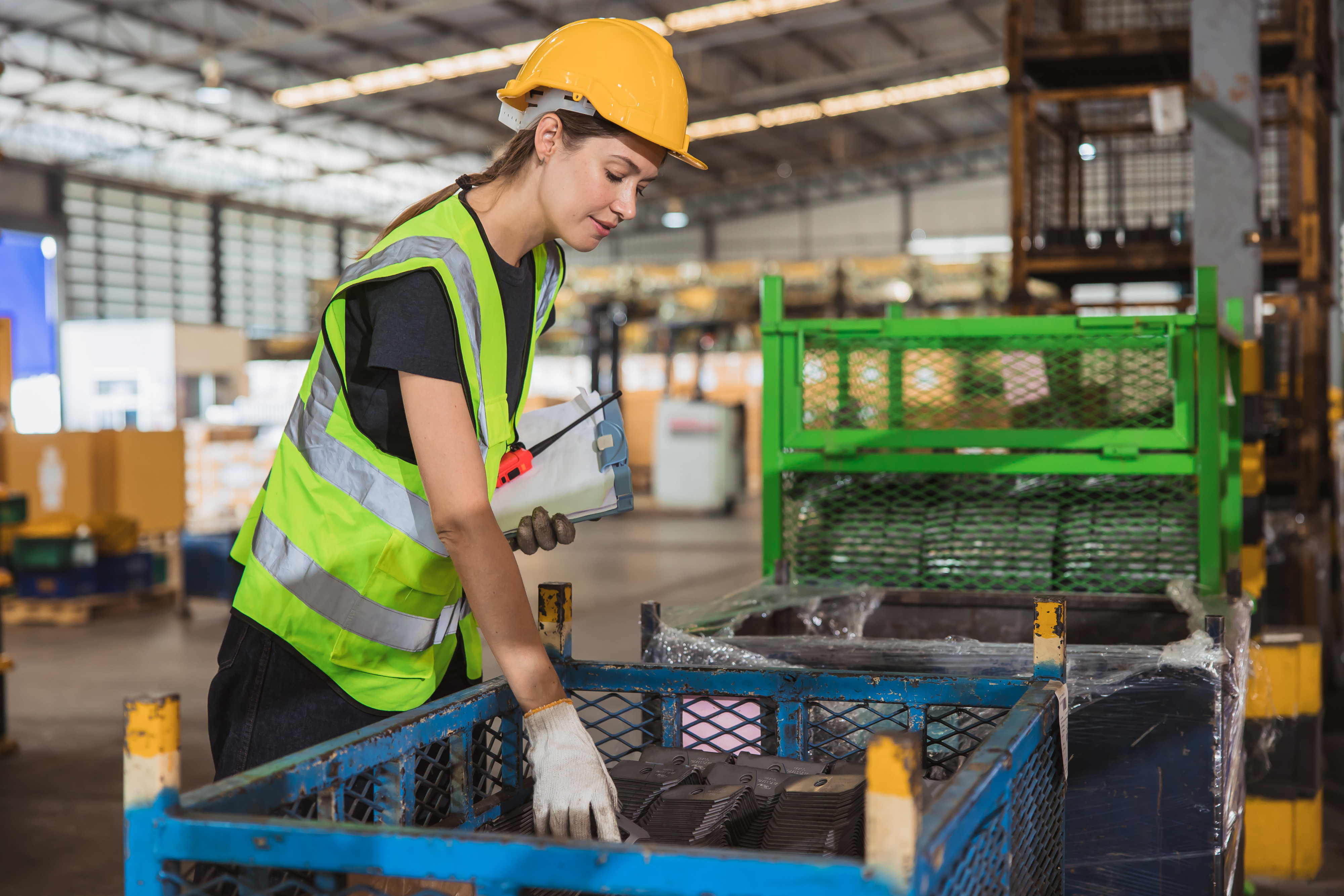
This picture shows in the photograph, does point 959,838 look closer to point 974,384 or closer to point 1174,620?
point 1174,620

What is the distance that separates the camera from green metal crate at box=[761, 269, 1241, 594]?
2.85m

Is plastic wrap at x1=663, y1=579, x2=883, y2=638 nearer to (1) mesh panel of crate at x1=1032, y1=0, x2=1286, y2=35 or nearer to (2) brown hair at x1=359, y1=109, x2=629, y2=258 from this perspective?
(2) brown hair at x1=359, y1=109, x2=629, y2=258

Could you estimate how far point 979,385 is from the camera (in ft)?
10.3

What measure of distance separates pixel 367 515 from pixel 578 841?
0.62m

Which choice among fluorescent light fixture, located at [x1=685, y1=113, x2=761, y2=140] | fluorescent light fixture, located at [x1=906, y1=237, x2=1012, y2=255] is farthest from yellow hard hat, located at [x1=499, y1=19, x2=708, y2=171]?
fluorescent light fixture, located at [x1=906, y1=237, x2=1012, y2=255]

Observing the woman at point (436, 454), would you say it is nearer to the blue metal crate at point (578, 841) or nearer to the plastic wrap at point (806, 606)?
the blue metal crate at point (578, 841)

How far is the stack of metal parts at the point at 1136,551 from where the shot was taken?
2.84m

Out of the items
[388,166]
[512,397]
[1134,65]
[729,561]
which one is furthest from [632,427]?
[512,397]

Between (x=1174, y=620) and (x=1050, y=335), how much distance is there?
0.74 meters

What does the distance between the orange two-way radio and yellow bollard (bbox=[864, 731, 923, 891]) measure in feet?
2.65

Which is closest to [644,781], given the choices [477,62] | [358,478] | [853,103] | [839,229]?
[358,478]

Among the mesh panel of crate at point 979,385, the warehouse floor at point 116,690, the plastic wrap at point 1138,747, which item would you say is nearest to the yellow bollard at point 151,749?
the plastic wrap at point 1138,747

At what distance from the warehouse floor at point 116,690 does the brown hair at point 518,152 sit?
2.74 meters

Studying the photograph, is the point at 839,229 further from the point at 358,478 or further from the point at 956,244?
the point at 358,478
